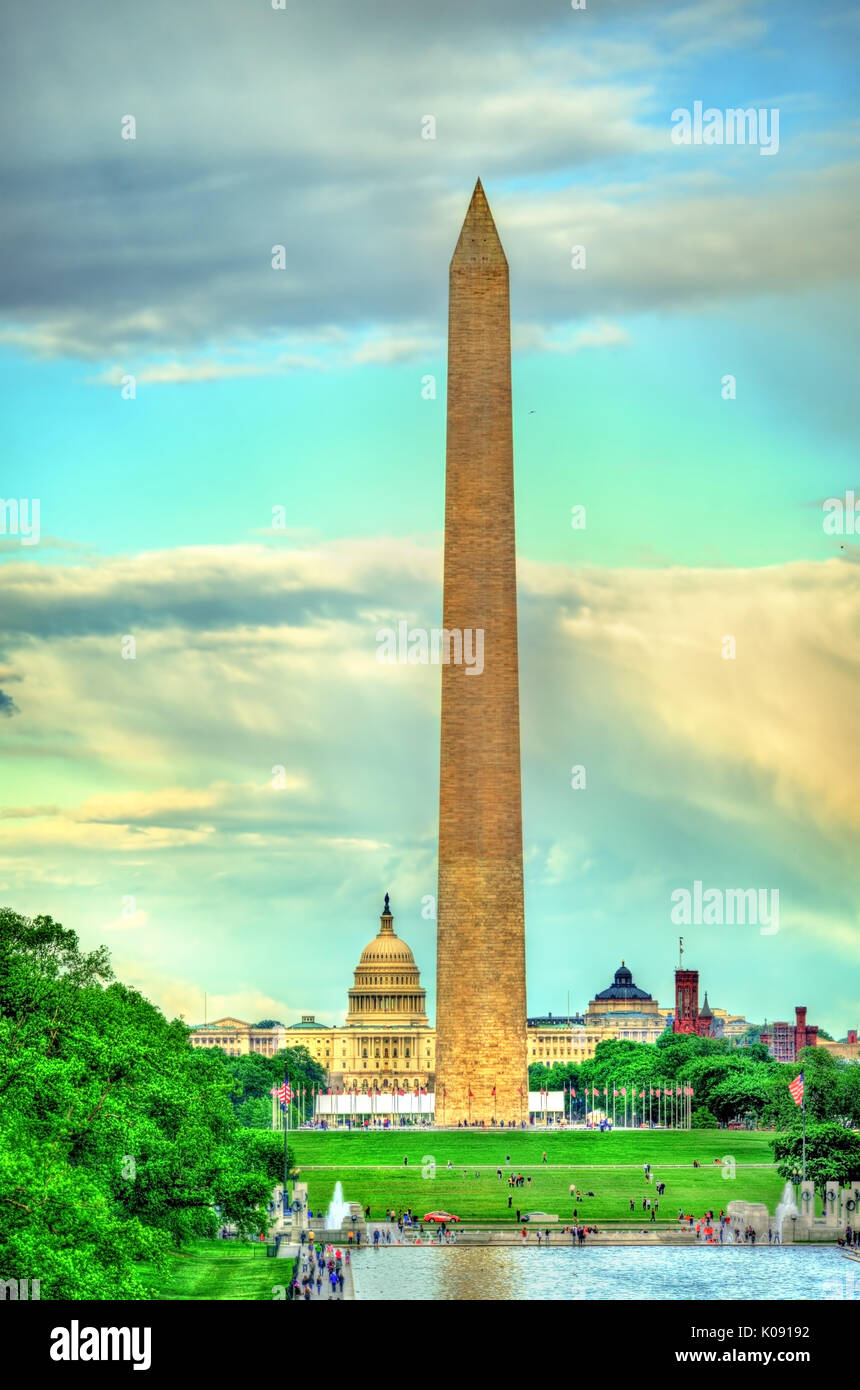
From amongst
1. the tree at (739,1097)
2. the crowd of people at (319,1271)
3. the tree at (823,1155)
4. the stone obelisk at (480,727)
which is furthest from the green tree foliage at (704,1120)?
the crowd of people at (319,1271)

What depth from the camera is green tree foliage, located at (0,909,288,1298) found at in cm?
4081

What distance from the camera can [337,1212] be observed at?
77188 millimetres

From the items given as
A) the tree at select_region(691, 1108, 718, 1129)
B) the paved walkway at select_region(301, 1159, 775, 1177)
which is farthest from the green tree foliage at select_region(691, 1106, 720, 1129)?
the paved walkway at select_region(301, 1159, 775, 1177)

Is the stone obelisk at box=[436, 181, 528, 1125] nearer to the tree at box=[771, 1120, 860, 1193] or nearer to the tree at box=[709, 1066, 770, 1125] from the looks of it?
the tree at box=[709, 1066, 770, 1125]

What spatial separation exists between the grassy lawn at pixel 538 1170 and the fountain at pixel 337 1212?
78 cm

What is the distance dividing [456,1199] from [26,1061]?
3866 centimetres

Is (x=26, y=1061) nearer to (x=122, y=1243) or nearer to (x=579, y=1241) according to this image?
(x=122, y=1243)

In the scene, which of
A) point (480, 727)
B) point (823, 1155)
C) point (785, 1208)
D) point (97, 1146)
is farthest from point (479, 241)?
point (97, 1146)

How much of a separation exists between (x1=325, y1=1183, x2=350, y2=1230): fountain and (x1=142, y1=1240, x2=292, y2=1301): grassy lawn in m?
5.02

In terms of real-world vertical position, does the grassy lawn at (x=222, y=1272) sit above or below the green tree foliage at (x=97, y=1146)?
below

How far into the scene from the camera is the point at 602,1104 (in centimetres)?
16600

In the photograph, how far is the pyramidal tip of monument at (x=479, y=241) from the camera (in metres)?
117

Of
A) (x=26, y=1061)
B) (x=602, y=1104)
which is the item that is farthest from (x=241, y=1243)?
(x=602, y=1104)

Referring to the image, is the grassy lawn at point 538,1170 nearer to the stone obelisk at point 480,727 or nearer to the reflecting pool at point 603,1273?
the stone obelisk at point 480,727
